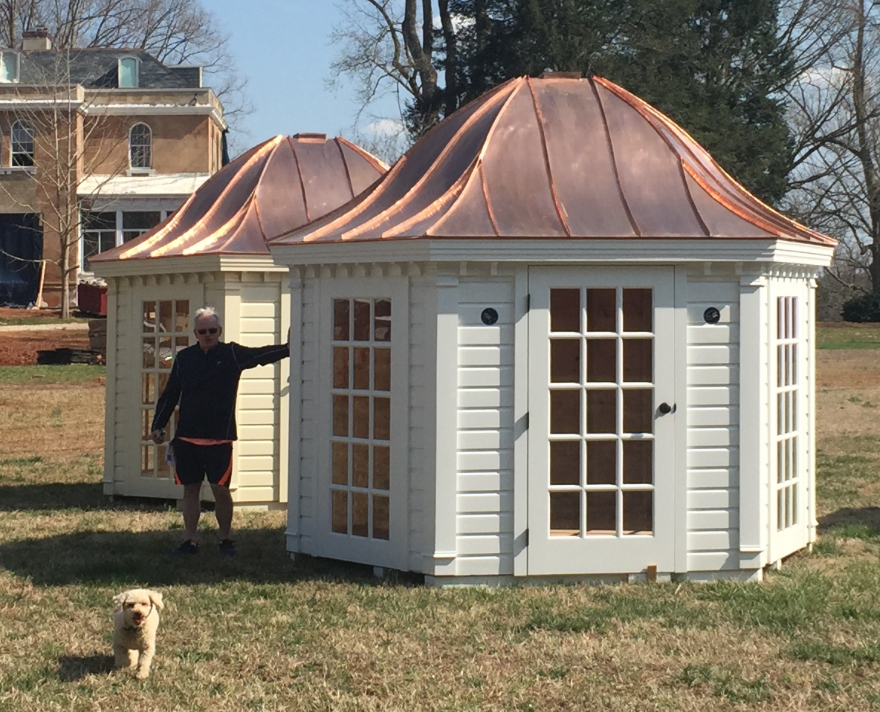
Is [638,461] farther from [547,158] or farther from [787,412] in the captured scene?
[547,158]

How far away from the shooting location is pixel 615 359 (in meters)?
9.00

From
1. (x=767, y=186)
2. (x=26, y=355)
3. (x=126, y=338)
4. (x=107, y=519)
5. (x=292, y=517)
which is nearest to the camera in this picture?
(x=292, y=517)

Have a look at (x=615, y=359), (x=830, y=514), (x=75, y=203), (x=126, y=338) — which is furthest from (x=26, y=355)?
(x=615, y=359)

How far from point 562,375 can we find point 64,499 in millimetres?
6484

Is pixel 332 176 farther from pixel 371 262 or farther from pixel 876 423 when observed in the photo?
pixel 876 423

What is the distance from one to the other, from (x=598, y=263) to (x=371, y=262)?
4.86ft

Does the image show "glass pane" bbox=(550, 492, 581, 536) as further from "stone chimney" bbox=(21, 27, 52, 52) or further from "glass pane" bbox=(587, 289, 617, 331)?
"stone chimney" bbox=(21, 27, 52, 52)

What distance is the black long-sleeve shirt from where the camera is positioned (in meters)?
10.1

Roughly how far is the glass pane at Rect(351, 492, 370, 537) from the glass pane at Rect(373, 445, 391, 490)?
→ 0.15 m

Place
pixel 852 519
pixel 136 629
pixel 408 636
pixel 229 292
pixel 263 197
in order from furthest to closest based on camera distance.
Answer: pixel 263 197
pixel 229 292
pixel 852 519
pixel 408 636
pixel 136 629

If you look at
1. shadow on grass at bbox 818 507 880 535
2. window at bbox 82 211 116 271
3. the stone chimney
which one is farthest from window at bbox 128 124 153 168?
shadow on grass at bbox 818 507 880 535

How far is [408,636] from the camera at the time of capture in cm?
758

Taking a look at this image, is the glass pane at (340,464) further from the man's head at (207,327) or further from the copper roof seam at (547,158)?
the copper roof seam at (547,158)

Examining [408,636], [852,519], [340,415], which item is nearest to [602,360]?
[340,415]
